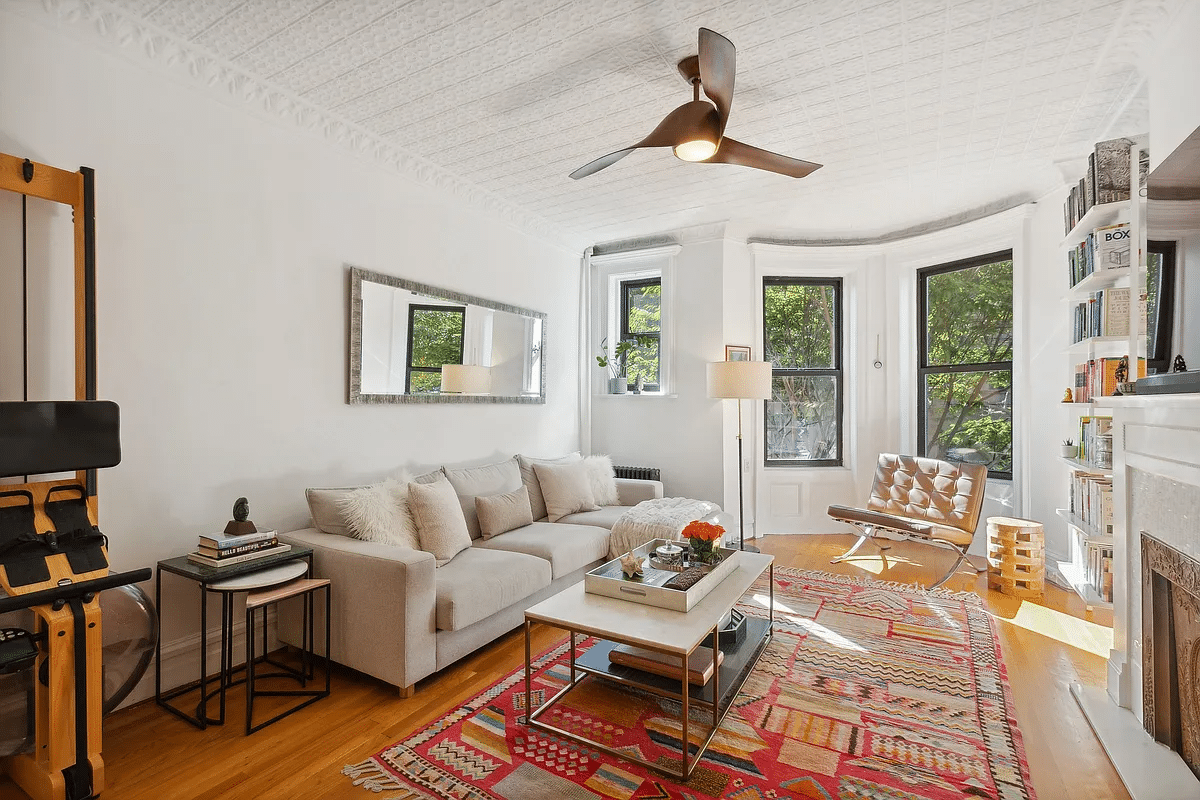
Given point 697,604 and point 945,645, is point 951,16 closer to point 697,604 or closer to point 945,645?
point 697,604

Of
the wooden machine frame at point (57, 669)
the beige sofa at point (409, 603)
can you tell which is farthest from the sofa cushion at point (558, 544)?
the wooden machine frame at point (57, 669)

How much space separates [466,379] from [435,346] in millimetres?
360

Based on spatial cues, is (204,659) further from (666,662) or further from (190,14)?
(190,14)

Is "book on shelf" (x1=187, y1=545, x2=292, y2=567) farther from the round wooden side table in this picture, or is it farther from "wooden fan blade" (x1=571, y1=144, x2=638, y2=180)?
the round wooden side table

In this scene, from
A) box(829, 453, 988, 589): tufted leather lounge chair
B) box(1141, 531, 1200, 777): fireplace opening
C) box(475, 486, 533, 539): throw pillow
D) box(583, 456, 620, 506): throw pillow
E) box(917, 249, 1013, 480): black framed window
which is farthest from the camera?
box(917, 249, 1013, 480): black framed window

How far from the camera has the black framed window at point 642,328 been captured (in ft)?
18.1

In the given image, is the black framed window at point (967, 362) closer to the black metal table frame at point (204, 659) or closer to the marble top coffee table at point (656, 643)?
the marble top coffee table at point (656, 643)

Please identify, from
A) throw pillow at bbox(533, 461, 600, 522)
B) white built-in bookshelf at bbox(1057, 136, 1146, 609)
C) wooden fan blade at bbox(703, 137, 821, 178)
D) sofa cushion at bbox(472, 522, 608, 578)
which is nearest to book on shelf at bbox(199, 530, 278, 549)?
sofa cushion at bbox(472, 522, 608, 578)

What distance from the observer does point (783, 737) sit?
2215 mm

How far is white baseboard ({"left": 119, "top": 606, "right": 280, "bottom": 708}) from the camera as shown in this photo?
2.49 m

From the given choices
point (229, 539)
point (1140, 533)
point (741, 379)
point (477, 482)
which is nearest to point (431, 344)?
point (477, 482)

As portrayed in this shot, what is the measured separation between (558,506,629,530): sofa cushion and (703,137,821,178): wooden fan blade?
234 cm

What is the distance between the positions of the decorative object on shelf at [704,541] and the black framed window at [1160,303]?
170cm

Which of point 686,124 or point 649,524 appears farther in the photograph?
point 649,524
